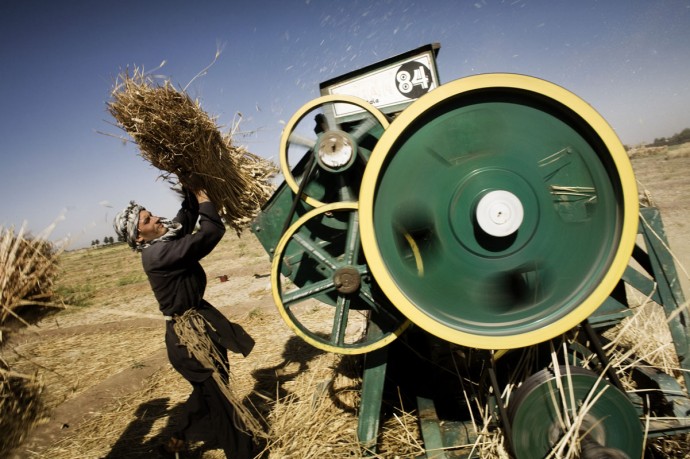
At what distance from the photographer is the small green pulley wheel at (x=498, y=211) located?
5.38 feet

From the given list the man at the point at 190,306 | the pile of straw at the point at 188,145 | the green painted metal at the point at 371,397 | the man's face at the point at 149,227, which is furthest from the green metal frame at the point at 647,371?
the man's face at the point at 149,227

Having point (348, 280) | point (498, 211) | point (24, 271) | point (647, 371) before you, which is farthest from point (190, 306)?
point (647, 371)

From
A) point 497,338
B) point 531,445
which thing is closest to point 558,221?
point 497,338

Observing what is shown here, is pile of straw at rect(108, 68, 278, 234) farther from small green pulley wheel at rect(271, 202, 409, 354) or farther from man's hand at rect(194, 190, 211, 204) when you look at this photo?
small green pulley wheel at rect(271, 202, 409, 354)

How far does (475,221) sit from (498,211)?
0.40ft

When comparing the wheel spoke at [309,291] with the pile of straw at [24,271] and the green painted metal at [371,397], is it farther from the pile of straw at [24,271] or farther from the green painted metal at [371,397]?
the pile of straw at [24,271]

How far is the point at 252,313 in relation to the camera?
6.84m

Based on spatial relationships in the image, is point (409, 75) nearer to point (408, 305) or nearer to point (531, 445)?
point (408, 305)

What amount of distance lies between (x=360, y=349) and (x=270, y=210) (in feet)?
4.03

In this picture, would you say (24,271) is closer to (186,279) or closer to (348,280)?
(186,279)

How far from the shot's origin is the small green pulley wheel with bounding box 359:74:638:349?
64.5 inches

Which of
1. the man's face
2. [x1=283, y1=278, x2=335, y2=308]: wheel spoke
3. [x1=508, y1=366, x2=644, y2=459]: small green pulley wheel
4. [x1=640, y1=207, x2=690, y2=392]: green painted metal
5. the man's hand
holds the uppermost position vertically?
the man's hand

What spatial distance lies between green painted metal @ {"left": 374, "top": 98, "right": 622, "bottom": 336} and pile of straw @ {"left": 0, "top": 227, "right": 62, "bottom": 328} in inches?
78.0

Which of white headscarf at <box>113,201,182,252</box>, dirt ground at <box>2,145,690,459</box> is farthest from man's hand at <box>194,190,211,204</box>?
dirt ground at <box>2,145,690,459</box>
